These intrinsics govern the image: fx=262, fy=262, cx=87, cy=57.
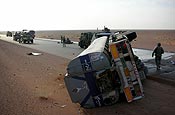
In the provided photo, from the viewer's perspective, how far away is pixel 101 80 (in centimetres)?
858

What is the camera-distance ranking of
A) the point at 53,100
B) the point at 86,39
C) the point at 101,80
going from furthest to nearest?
1. the point at 86,39
2. the point at 53,100
3. the point at 101,80

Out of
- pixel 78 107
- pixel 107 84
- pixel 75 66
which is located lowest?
pixel 78 107

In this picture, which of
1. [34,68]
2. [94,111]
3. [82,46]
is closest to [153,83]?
[94,111]

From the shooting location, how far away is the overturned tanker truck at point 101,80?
8.48 metres

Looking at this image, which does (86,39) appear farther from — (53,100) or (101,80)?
(101,80)

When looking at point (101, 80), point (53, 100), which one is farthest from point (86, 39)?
point (101, 80)

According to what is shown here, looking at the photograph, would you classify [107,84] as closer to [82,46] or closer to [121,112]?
[121,112]

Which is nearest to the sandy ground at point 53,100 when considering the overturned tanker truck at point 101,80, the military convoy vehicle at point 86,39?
the overturned tanker truck at point 101,80

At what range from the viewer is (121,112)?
26.5 feet

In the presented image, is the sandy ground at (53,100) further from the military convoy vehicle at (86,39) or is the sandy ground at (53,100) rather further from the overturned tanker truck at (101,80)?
the military convoy vehicle at (86,39)

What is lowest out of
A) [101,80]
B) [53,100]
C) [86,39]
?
[53,100]

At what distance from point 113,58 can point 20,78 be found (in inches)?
238

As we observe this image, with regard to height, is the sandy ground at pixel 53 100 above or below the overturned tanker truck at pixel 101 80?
below

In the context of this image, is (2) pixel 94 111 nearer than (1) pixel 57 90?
Yes
